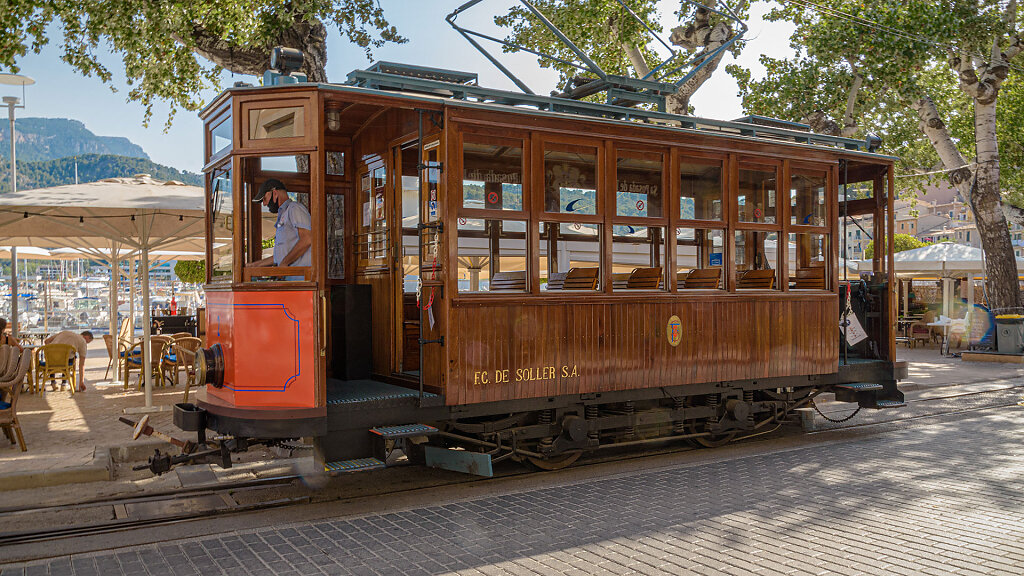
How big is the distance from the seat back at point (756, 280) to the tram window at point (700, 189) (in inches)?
30.2

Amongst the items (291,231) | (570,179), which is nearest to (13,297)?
(291,231)

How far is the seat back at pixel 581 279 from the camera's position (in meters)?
7.02

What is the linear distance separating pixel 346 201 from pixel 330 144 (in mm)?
572

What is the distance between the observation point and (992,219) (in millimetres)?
18109

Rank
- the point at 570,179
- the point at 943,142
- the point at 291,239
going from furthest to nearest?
the point at 943,142 < the point at 570,179 < the point at 291,239

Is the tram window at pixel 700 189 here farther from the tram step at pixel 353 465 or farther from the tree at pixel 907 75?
the tree at pixel 907 75

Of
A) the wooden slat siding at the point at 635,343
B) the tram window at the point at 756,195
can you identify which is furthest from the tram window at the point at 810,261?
the tram window at the point at 756,195

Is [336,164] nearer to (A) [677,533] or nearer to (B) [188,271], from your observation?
(A) [677,533]

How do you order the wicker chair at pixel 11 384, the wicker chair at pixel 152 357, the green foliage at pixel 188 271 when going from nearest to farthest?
the wicker chair at pixel 11 384 < the wicker chair at pixel 152 357 < the green foliage at pixel 188 271

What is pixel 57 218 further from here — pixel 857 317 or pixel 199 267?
pixel 199 267

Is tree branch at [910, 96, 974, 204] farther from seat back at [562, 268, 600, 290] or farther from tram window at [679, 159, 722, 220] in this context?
seat back at [562, 268, 600, 290]

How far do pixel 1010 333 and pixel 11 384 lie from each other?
62.5ft

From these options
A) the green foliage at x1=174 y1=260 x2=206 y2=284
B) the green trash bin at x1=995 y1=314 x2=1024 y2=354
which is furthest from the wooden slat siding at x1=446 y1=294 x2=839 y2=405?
the green foliage at x1=174 y1=260 x2=206 y2=284

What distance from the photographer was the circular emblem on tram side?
289 inches
